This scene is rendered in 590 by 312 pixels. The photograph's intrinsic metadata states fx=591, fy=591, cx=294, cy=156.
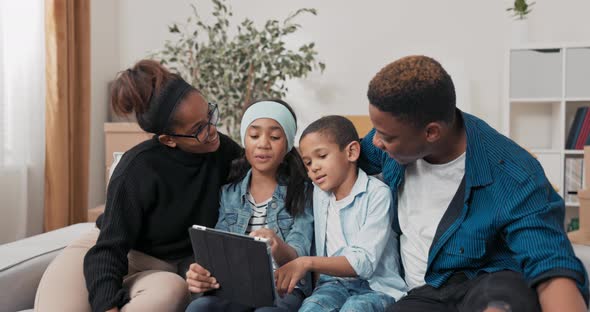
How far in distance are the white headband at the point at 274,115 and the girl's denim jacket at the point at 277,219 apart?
14 centimetres

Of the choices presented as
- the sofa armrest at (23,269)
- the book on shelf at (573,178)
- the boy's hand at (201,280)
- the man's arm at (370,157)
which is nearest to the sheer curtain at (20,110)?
the sofa armrest at (23,269)

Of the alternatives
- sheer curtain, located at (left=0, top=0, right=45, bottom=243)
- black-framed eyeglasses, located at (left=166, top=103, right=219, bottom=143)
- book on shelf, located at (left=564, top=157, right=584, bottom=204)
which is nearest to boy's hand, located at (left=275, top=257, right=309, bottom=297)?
black-framed eyeglasses, located at (left=166, top=103, right=219, bottom=143)

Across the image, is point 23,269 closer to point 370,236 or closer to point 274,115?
point 274,115

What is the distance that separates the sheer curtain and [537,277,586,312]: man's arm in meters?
2.73

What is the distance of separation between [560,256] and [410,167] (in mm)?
418

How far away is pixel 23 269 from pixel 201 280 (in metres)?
0.52

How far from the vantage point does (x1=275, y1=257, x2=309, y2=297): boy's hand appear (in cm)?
130

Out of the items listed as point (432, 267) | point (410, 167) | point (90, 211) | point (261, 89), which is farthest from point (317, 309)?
point (261, 89)

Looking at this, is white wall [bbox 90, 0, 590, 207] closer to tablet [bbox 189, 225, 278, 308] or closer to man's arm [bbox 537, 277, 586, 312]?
tablet [bbox 189, 225, 278, 308]

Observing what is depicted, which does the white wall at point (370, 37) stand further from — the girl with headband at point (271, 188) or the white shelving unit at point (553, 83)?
the girl with headband at point (271, 188)

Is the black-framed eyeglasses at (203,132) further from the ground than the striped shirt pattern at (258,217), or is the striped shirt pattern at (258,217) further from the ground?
the black-framed eyeglasses at (203,132)

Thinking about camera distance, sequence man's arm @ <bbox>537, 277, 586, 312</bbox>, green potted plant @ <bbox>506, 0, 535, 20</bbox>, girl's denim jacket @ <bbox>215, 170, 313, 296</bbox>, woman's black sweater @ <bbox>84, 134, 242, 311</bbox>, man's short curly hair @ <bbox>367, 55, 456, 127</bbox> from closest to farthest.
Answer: man's arm @ <bbox>537, 277, 586, 312</bbox> → man's short curly hair @ <bbox>367, 55, 456, 127</bbox> → woman's black sweater @ <bbox>84, 134, 242, 311</bbox> → girl's denim jacket @ <bbox>215, 170, 313, 296</bbox> → green potted plant @ <bbox>506, 0, 535, 20</bbox>

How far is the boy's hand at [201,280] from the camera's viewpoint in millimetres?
1314

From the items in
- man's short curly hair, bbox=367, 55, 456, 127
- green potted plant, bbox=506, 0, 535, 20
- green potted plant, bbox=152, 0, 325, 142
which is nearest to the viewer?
man's short curly hair, bbox=367, 55, 456, 127
